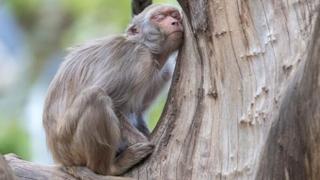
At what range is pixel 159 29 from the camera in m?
5.76

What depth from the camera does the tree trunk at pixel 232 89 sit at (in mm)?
4629

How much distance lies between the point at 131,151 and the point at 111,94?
1.41ft

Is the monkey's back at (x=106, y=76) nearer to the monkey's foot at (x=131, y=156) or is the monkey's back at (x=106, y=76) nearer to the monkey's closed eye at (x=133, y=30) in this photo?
the monkey's closed eye at (x=133, y=30)

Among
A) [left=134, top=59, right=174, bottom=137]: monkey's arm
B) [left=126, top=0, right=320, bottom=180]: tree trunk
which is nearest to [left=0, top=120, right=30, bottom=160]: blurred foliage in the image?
[left=134, top=59, right=174, bottom=137]: monkey's arm

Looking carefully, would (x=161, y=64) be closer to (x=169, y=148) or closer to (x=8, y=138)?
(x=169, y=148)

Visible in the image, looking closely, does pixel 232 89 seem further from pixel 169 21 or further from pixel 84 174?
pixel 84 174

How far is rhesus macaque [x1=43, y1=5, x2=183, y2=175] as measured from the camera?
529cm

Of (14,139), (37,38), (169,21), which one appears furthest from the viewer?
(37,38)

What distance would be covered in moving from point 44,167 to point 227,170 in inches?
49.0

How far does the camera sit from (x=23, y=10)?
1206 cm

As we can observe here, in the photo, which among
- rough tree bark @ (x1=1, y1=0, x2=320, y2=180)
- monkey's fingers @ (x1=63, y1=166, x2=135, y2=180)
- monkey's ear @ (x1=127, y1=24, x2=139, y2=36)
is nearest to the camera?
rough tree bark @ (x1=1, y1=0, x2=320, y2=180)

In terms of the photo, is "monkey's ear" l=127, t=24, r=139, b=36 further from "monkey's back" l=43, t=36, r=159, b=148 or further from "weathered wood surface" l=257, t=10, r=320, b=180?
"weathered wood surface" l=257, t=10, r=320, b=180

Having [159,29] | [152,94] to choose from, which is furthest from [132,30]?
[152,94]

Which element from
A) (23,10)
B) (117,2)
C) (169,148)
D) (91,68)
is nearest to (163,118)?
(169,148)
